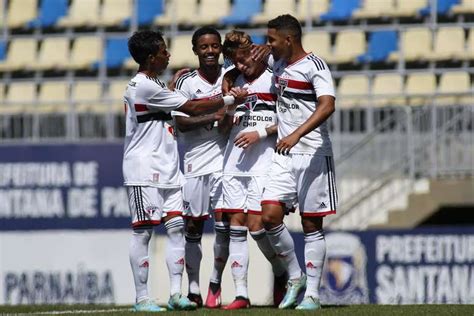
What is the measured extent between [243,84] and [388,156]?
305 inches

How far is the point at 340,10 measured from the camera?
2114 centimetres

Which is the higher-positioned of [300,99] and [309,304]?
[300,99]

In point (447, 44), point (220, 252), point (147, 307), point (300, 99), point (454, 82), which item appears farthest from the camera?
point (447, 44)

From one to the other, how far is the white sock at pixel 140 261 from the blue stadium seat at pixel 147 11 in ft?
37.7

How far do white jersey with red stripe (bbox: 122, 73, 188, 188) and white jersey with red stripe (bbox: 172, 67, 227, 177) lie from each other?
0.68 m

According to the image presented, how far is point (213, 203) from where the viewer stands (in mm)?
11508

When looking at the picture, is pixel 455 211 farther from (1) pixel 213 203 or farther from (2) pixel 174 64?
(1) pixel 213 203

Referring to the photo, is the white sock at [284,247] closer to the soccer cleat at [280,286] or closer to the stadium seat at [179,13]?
the soccer cleat at [280,286]

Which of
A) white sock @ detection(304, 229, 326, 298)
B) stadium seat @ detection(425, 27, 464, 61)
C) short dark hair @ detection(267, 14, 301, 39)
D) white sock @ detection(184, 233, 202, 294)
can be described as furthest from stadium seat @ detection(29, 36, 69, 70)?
white sock @ detection(304, 229, 326, 298)

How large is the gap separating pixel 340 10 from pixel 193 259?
10311mm

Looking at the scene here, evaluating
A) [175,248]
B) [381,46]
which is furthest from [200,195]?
[381,46]

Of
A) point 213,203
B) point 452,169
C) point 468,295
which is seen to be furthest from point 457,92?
point 213,203

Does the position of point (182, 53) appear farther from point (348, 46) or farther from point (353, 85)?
point (353, 85)

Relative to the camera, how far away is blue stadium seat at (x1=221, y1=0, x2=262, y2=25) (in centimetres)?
2136
